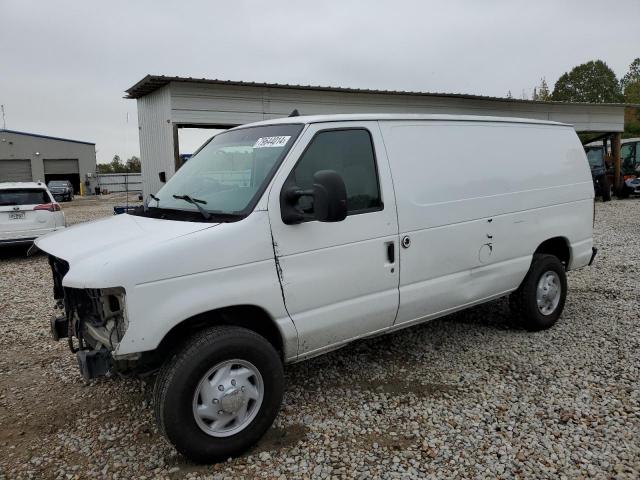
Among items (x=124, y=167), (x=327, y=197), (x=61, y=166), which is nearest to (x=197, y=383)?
(x=327, y=197)

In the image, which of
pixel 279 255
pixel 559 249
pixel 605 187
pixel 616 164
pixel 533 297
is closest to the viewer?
pixel 279 255

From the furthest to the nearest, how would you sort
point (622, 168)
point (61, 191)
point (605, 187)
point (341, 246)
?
1. point (61, 191)
2. point (622, 168)
3. point (605, 187)
4. point (341, 246)

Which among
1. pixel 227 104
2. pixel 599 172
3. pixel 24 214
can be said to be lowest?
pixel 24 214

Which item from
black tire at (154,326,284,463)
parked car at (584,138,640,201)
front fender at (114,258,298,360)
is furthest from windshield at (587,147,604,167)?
black tire at (154,326,284,463)

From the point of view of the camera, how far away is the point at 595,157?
2161 cm

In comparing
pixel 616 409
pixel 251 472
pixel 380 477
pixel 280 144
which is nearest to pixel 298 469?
pixel 251 472

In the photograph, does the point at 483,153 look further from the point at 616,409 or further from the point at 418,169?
the point at 616,409

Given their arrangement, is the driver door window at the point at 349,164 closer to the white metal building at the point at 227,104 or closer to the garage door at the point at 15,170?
the white metal building at the point at 227,104

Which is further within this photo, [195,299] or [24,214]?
[24,214]

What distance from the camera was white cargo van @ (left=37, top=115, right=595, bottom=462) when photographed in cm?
294

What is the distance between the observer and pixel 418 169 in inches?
159

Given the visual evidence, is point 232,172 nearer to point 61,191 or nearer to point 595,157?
point 595,157

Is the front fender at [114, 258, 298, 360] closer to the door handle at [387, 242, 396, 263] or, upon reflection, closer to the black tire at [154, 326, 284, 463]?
the black tire at [154, 326, 284, 463]

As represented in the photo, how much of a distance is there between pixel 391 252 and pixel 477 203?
1.14 metres
